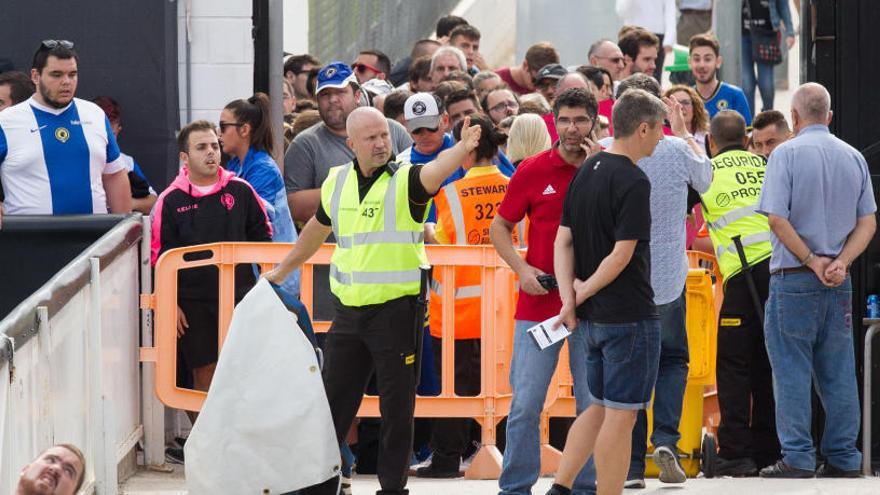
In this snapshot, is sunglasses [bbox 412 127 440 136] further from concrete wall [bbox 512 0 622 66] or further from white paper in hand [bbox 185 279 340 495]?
concrete wall [bbox 512 0 622 66]

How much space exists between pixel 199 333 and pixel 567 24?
378 inches

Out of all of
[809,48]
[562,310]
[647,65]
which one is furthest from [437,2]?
[562,310]

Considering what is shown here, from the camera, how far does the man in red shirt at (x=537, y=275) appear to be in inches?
316

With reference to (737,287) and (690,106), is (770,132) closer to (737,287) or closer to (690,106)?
(690,106)

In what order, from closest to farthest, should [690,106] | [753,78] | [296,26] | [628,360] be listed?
[628,360] → [690,106] → [296,26] → [753,78]

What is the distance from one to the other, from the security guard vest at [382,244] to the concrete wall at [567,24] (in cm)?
1046

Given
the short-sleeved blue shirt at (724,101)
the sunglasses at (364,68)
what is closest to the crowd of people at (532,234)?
the short-sleeved blue shirt at (724,101)

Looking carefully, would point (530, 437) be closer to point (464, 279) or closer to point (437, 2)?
point (464, 279)

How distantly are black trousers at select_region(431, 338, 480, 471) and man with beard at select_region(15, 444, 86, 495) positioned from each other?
12.7 feet

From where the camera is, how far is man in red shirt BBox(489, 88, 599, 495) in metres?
8.04

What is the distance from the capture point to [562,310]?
7691 millimetres

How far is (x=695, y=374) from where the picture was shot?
380 inches

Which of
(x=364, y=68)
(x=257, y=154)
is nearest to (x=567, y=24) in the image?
(x=364, y=68)

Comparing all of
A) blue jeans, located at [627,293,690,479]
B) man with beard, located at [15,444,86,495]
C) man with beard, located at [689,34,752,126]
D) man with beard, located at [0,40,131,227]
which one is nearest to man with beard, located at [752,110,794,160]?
blue jeans, located at [627,293,690,479]
